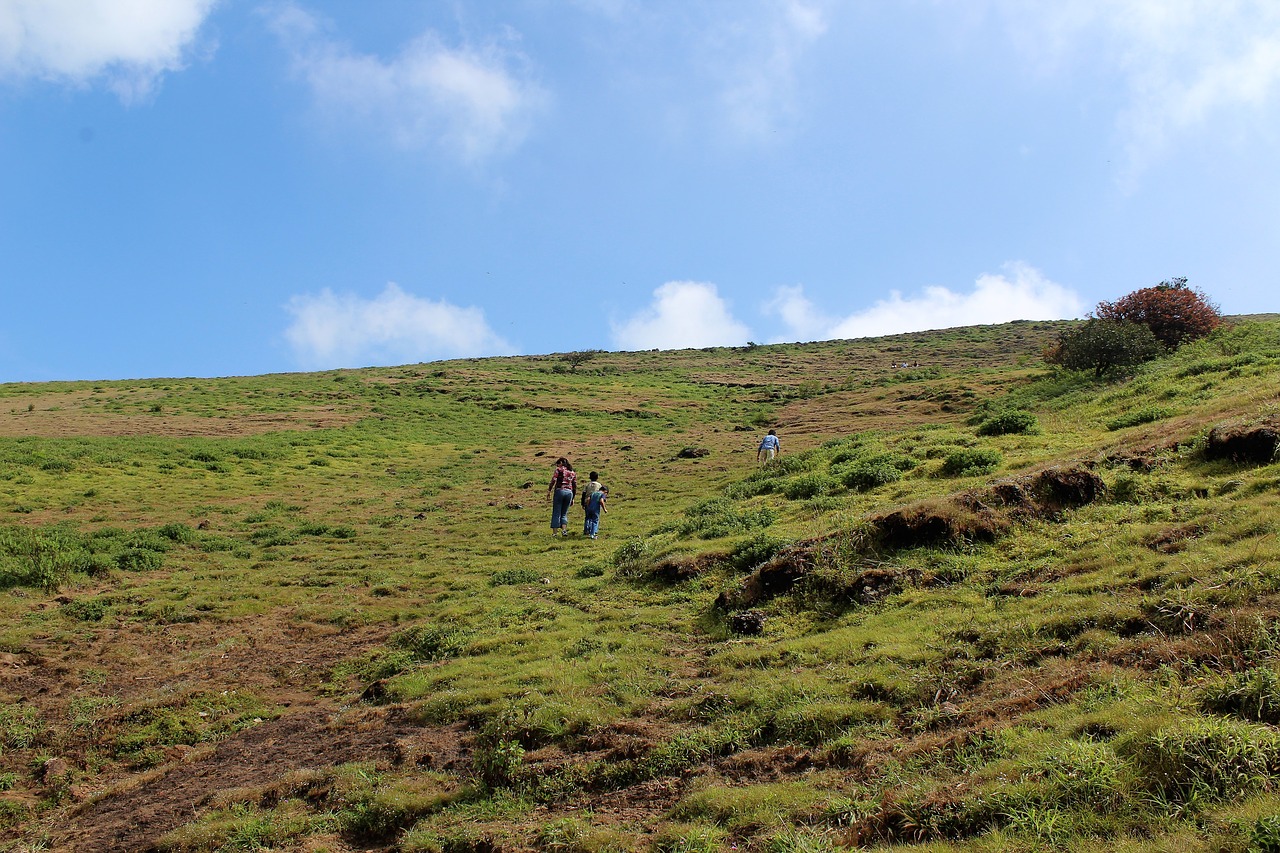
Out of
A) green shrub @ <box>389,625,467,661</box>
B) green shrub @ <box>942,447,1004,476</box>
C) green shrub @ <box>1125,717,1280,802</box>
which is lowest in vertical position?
green shrub @ <box>389,625,467,661</box>

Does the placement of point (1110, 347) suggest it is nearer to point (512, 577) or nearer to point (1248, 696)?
point (512, 577)

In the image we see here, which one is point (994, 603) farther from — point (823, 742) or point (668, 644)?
point (668, 644)

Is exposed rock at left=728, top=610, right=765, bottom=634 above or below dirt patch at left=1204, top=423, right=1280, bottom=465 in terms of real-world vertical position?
below

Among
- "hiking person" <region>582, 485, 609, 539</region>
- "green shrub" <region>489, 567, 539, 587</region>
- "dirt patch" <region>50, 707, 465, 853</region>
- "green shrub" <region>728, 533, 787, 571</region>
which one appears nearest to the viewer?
"dirt patch" <region>50, 707, 465, 853</region>

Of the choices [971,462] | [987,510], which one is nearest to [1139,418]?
[971,462]

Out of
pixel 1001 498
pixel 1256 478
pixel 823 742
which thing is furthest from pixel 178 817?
pixel 1256 478

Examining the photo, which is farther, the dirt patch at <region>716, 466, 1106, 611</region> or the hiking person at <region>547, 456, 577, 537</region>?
the hiking person at <region>547, 456, 577, 537</region>

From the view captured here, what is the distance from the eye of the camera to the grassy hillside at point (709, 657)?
5547 mm

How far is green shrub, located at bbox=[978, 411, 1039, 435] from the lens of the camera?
19.1 meters

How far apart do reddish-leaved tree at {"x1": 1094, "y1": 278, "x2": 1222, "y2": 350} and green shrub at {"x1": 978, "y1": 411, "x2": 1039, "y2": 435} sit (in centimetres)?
1684

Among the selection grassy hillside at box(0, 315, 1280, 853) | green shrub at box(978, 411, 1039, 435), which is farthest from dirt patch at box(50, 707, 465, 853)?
green shrub at box(978, 411, 1039, 435)

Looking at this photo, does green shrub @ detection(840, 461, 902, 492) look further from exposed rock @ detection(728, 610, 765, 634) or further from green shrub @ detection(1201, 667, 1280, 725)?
green shrub @ detection(1201, 667, 1280, 725)

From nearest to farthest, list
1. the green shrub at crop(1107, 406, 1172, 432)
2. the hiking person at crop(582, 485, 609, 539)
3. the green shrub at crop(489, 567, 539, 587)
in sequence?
the green shrub at crop(489, 567, 539, 587)
the green shrub at crop(1107, 406, 1172, 432)
the hiking person at crop(582, 485, 609, 539)

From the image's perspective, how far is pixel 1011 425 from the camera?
63.7 feet
